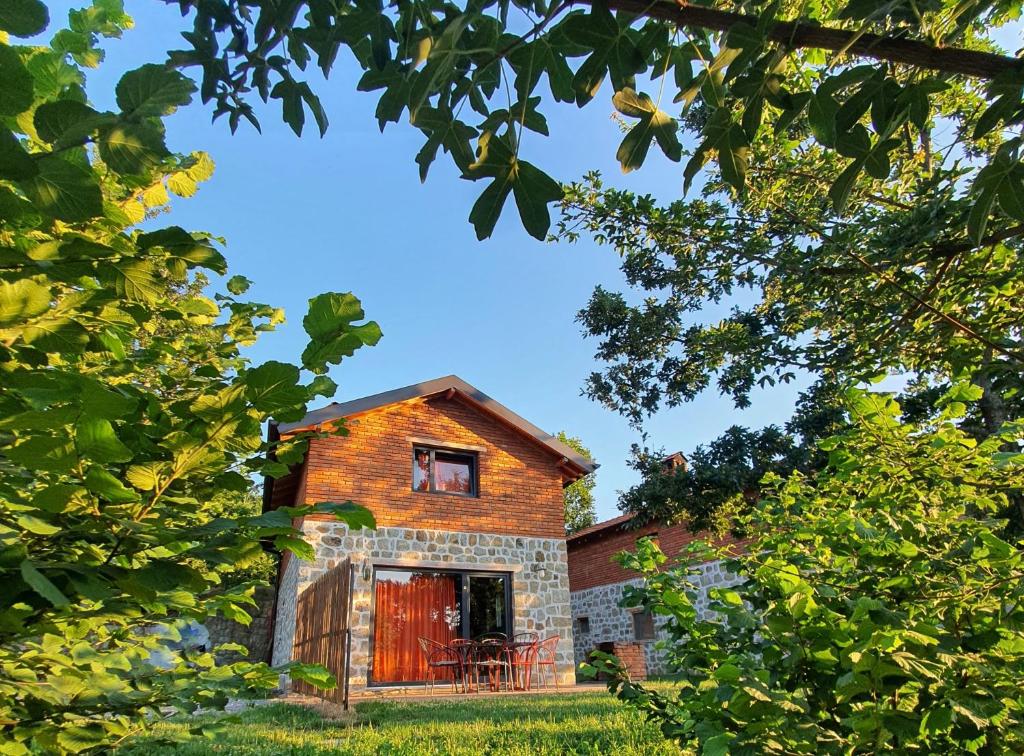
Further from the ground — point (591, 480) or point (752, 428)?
point (591, 480)

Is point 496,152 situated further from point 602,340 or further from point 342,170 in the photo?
point 602,340

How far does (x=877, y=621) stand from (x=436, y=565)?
408 inches

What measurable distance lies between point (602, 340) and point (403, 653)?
6.58m

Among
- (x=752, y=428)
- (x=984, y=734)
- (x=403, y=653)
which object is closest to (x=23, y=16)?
(x=984, y=734)

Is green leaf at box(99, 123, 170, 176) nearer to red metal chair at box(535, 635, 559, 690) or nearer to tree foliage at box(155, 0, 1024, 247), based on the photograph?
tree foliage at box(155, 0, 1024, 247)

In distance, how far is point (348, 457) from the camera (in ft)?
36.2

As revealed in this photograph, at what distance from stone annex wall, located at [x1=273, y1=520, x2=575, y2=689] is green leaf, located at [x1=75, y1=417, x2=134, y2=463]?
10004 mm

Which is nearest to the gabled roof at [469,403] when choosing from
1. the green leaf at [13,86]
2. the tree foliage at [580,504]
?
the green leaf at [13,86]

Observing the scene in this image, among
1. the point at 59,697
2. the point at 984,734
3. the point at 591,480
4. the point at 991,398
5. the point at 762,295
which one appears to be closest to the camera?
the point at 59,697

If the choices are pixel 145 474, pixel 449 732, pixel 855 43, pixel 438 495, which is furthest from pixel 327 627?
pixel 855 43

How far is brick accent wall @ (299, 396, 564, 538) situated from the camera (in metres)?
10.9

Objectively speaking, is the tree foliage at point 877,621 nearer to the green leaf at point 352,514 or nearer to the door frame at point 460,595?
the green leaf at point 352,514

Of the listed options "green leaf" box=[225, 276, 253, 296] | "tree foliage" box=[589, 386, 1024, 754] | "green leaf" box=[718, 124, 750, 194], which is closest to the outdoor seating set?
"tree foliage" box=[589, 386, 1024, 754]

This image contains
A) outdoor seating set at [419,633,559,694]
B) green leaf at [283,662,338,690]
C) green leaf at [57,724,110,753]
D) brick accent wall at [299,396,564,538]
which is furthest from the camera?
brick accent wall at [299,396,564,538]
